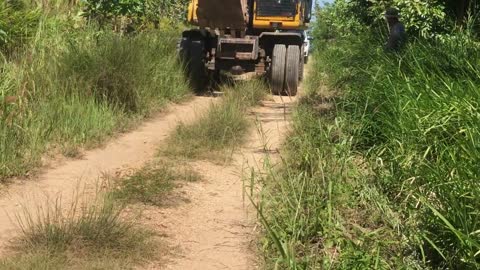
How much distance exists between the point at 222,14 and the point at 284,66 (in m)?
1.74

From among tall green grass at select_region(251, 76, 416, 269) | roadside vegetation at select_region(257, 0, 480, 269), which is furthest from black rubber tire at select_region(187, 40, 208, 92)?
tall green grass at select_region(251, 76, 416, 269)

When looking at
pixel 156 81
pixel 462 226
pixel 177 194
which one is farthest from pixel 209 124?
pixel 462 226

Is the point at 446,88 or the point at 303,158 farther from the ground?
the point at 446,88

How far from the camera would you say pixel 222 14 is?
11.1 metres

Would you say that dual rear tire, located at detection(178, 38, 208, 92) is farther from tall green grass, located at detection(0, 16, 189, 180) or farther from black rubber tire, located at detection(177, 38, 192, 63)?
tall green grass, located at detection(0, 16, 189, 180)

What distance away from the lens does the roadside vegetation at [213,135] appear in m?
6.53

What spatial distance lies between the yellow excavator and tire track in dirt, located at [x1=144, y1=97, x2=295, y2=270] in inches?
218

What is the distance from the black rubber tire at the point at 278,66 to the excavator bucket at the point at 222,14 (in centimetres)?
93

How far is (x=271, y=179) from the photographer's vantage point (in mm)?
4855

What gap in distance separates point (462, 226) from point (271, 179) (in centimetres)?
191

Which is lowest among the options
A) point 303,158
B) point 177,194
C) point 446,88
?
point 177,194

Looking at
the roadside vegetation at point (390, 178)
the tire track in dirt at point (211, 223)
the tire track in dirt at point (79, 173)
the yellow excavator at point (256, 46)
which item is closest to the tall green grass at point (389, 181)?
the roadside vegetation at point (390, 178)

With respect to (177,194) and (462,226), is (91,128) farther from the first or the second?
(462,226)

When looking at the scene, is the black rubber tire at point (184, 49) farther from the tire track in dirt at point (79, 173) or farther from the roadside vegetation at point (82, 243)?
the roadside vegetation at point (82, 243)
